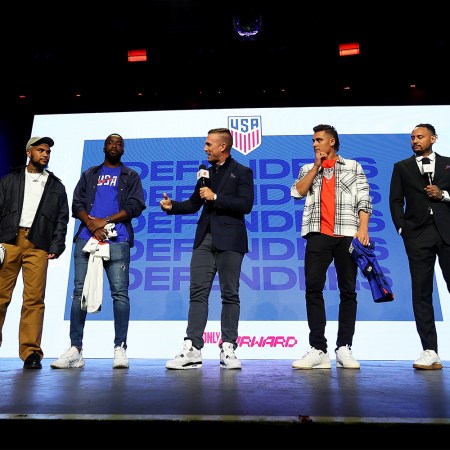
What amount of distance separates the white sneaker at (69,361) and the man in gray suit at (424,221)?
6.95ft

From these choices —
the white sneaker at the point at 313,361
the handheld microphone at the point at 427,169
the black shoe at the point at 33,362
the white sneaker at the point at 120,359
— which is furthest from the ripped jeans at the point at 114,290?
the handheld microphone at the point at 427,169

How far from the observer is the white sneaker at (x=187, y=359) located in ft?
10.2

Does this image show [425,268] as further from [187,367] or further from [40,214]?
[40,214]

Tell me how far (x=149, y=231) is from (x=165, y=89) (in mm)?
2464

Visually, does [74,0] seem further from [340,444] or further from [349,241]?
[340,444]

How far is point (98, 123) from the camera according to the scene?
5.54 metres

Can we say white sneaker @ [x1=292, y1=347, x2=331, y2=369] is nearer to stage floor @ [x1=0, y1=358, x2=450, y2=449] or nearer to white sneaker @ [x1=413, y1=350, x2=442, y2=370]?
white sneaker @ [x1=413, y1=350, x2=442, y2=370]

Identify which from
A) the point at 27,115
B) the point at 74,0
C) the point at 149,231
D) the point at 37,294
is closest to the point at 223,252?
the point at 37,294

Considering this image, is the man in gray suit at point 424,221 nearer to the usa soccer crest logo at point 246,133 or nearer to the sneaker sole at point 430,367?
the sneaker sole at point 430,367

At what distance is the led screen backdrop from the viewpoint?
4.54 metres

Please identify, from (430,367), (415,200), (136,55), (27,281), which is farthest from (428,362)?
(136,55)

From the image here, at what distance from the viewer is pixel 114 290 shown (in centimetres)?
343

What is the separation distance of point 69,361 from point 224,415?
216 centimetres

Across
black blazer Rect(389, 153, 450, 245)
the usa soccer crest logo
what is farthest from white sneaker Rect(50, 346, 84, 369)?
the usa soccer crest logo
